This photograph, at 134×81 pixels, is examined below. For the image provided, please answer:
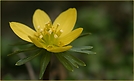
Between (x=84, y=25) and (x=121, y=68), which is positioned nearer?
(x=121, y=68)

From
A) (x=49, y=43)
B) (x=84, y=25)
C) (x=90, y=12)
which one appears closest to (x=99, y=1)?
(x=90, y=12)

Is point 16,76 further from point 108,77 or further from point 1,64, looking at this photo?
point 108,77

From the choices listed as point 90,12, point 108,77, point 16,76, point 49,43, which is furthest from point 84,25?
point 49,43

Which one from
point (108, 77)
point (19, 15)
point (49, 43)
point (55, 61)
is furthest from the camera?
point (19, 15)

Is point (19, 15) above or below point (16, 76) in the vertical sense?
above

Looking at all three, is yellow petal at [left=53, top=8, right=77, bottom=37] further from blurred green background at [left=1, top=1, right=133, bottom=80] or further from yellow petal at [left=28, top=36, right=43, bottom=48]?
blurred green background at [left=1, top=1, right=133, bottom=80]

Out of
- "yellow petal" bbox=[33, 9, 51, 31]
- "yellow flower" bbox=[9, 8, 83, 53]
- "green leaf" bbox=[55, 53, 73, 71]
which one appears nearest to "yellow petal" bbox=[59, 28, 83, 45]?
"yellow flower" bbox=[9, 8, 83, 53]

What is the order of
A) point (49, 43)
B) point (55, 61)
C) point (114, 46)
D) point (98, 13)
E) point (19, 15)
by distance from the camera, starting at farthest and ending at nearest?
point (19, 15), point (98, 13), point (114, 46), point (55, 61), point (49, 43)

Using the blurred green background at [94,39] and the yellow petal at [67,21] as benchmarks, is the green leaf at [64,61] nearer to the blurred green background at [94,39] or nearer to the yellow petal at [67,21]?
the yellow petal at [67,21]
